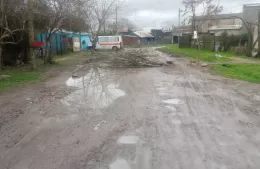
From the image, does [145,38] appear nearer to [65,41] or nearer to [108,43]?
[108,43]

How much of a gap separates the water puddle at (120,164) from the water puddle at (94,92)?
3.74m

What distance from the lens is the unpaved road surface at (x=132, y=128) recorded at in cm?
462

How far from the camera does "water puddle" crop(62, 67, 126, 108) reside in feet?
29.2

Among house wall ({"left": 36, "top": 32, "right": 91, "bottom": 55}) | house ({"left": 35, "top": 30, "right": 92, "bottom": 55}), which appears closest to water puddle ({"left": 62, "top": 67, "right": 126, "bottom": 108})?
house ({"left": 35, "top": 30, "right": 92, "bottom": 55})

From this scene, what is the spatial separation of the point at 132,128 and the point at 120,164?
1.78 m

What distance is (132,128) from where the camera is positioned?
245 inches

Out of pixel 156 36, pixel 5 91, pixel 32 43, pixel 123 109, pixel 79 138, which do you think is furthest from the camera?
pixel 156 36

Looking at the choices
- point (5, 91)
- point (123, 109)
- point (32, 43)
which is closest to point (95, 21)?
point (32, 43)

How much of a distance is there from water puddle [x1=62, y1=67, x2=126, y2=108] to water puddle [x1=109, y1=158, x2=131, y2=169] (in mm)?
3737

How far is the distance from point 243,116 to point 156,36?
279 ft

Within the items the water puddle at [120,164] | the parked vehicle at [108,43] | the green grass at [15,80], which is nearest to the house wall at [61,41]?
the parked vehicle at [108,43]

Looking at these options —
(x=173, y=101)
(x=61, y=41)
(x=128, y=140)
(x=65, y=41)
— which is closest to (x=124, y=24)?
(x=65, y=41)

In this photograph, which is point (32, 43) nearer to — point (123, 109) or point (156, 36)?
point (123, 109)

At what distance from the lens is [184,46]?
141 ft
